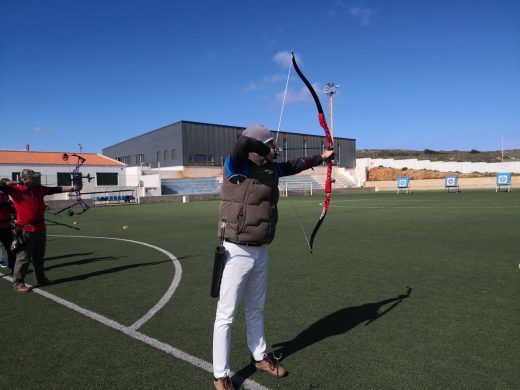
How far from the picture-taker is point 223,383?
128 inches

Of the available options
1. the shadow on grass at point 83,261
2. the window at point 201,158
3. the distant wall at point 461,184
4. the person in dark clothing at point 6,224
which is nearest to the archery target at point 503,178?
the distant wall at point 461,184

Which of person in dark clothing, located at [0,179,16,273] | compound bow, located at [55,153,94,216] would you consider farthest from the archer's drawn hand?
person in dark clothing, located at [0,179,16,273]

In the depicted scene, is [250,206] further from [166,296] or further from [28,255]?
[28,255]

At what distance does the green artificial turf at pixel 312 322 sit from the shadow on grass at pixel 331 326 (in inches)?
0.8

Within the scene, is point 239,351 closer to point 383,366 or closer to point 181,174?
point 383,366

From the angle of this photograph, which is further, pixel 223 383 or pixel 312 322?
pixel 312 322

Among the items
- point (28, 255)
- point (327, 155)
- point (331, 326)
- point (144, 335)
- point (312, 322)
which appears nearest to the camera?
point (327, 155)

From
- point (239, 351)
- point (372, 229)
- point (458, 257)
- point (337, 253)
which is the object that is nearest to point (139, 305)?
point (239, 351)

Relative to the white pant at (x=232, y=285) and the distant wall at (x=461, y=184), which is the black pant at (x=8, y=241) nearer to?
the white pant at (x=232, y=285)

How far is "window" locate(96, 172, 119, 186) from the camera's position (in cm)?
4825

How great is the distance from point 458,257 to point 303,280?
387 centimetres

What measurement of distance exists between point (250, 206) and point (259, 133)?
2.12 ft

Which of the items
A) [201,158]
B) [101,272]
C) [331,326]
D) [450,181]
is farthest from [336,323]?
[201,158]

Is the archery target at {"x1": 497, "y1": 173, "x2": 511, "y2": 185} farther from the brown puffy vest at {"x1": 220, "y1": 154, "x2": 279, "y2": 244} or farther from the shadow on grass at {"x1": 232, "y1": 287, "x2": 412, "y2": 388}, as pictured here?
the brown puffy vest at {"x1": 220, "y1": 154, "x2": 279, "y2": 244}
